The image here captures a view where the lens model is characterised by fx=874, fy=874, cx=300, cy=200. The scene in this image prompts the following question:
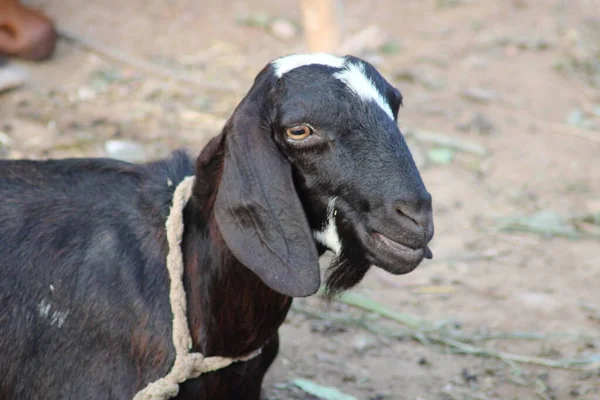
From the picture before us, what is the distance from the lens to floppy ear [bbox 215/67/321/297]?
2582 mm

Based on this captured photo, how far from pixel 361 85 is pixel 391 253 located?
1.78 ft

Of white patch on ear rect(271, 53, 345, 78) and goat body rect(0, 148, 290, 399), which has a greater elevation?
white patch on ear rect(271, 53, 345, 78)

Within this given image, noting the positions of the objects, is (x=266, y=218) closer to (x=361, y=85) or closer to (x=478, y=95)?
(x=361, y=85)

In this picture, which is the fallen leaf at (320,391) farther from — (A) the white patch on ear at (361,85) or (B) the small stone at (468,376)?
(A) the white patch on ear at (361,85)

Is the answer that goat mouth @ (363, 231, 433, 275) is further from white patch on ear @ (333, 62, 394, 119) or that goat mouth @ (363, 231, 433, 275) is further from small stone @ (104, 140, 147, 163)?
small stone @ (104, 140, 147, 163)

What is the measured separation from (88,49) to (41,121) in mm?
1495

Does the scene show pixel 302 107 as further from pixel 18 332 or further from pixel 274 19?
pixel 274 19

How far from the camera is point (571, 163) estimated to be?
650 cm

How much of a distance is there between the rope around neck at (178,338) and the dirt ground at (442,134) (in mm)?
967

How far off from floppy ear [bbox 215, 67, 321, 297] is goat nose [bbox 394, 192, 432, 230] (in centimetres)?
29

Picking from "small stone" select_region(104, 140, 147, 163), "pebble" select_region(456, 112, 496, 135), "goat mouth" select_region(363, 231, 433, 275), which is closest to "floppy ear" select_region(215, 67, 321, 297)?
"goat mouth" select_region(363, 231, 433, 275)

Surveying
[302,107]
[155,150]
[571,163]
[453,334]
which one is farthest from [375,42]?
[302,107]

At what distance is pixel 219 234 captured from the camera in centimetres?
284

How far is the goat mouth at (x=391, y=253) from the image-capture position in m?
2.54
